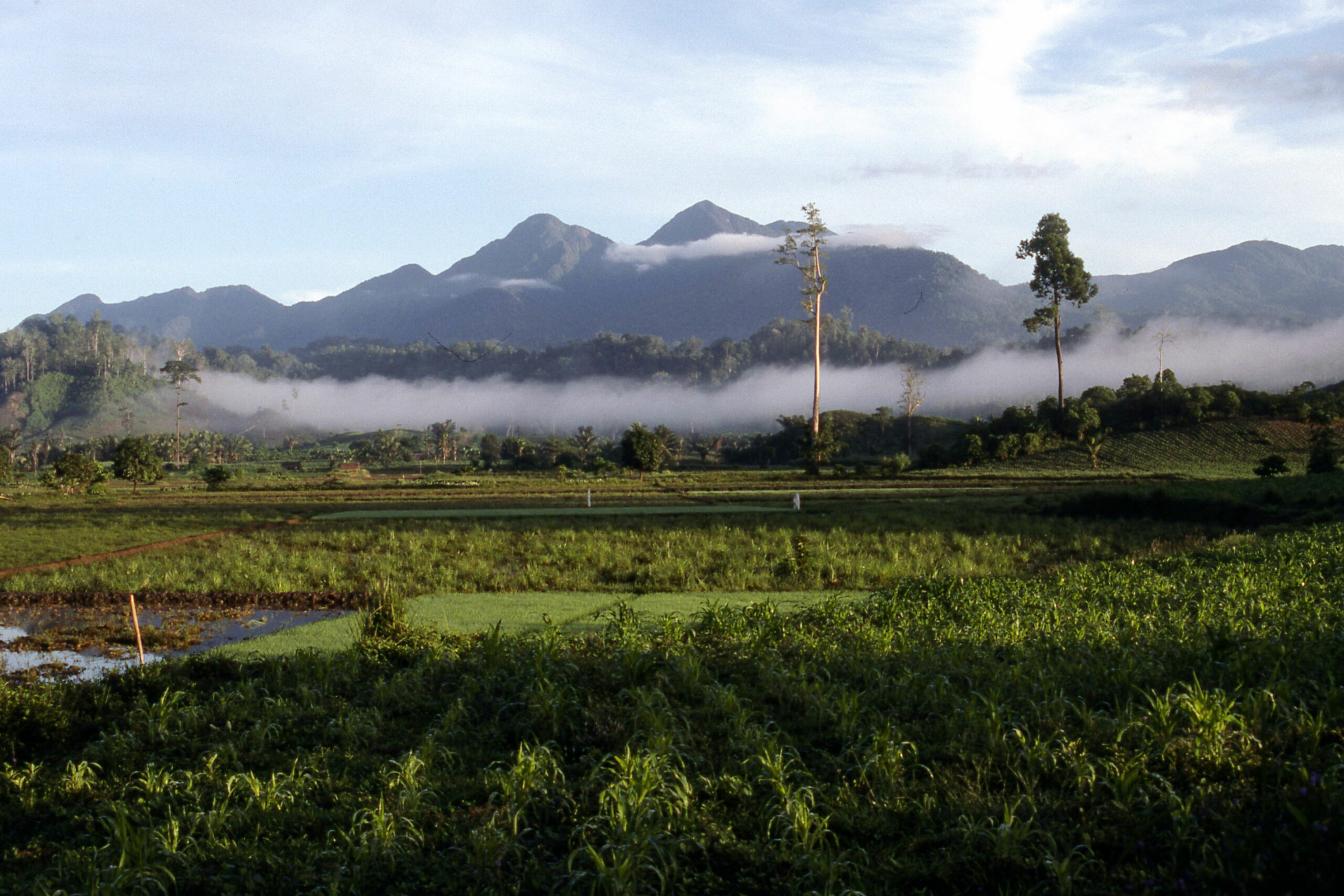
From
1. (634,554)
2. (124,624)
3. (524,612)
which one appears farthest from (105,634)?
(634,554)

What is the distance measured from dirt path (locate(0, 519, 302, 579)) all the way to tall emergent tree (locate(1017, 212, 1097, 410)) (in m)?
Answer: 53.7

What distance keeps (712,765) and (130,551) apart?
1979 centimetres

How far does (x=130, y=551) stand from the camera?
21.5 metres

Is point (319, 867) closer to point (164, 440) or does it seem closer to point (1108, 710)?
point (1108, 710)

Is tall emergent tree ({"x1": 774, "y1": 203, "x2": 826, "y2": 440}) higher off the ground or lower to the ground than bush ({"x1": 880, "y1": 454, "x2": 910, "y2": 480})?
higher

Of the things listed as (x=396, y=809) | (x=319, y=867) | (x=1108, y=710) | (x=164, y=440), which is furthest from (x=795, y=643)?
(x=164, y=440)

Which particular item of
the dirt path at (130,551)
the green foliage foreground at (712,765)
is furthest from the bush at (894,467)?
the green foliage foreground at (712,765)

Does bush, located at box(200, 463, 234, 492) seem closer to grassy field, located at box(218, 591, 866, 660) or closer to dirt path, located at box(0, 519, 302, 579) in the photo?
dirt path, located at box(0, 519, 302, 579)

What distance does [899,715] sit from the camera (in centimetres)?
700

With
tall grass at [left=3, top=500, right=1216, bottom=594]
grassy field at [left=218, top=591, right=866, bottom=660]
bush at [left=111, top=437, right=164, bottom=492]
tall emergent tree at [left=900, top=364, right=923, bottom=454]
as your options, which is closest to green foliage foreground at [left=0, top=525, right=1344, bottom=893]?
grassy field at [left=218, top=591, right=866, bottom=660]

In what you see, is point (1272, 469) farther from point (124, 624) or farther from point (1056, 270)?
point (124, 624)

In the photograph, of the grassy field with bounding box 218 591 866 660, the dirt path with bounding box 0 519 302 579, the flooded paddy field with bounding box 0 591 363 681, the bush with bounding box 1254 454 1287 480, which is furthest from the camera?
the bush with bounding box 1254 454 1287 480

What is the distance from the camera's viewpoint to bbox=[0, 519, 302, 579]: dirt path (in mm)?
18828

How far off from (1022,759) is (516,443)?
87.0 meters
